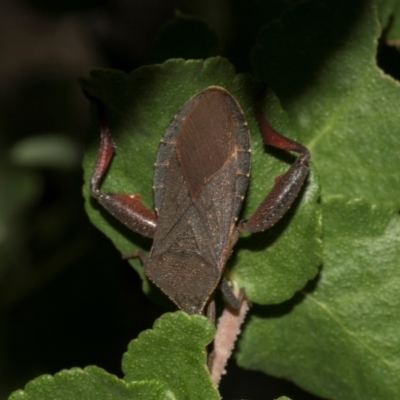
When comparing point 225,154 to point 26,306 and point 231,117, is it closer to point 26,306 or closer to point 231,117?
point 231,117

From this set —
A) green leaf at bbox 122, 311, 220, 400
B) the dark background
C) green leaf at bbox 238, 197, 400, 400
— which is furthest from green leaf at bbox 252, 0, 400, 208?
green leaf at bbox 122, 311, 220, 400

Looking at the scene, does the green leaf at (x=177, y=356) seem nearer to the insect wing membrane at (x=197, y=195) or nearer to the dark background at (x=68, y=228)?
the insect wing membrane at (x=197, y=195)

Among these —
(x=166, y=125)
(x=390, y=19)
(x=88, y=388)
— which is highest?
(x=390, y=19)

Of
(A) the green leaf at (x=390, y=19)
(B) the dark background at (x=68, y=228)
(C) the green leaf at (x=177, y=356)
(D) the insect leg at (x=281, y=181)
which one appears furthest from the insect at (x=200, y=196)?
(A) the green leaf at (x=390, y=19)

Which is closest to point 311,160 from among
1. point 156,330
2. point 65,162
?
point 156,330

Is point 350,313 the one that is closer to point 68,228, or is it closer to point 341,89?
point 341,89

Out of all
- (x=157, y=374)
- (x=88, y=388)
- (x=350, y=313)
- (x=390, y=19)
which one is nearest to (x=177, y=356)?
(x=157, y=374)

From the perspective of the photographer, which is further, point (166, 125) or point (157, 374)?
point (166, 125)

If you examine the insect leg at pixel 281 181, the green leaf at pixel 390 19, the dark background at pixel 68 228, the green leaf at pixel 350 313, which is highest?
the green leaf at pixel 390 19
